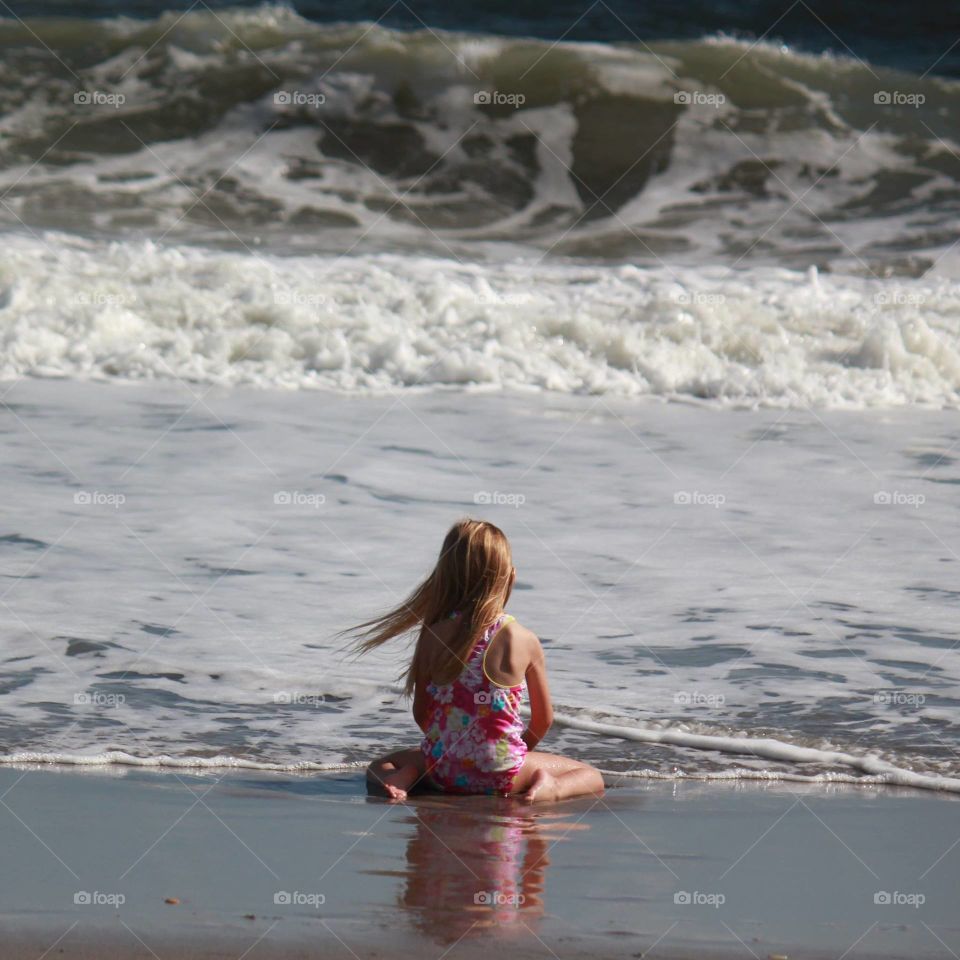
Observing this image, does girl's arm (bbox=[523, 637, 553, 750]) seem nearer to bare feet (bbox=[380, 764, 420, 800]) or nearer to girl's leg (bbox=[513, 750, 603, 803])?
girl's leg (bbox=[513, 750, 603, 803])

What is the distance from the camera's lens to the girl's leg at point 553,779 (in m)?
3.98

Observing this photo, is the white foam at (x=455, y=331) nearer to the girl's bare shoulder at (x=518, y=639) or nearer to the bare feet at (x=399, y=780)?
the girl's bare shoulder at (x=518, y=639)

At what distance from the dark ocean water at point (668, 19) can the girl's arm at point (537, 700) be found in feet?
55.8

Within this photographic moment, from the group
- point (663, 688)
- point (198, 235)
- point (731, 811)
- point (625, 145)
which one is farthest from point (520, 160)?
point (731, 811)

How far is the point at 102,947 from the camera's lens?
8.64 feet

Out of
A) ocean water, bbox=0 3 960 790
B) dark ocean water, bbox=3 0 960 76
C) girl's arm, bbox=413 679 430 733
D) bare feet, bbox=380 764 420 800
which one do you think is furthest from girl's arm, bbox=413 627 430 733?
dark ocean water, bbox=3 0 960 76

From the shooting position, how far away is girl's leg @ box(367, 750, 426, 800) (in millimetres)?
3936

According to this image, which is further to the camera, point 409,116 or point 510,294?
point 409,116

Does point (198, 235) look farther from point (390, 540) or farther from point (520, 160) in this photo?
point (390, 540)

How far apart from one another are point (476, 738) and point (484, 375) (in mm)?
6763

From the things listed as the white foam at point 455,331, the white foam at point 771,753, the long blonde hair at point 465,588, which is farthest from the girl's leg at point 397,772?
the white foam at point 455,331

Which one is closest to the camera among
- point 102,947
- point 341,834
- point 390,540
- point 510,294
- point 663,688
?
point 102,947

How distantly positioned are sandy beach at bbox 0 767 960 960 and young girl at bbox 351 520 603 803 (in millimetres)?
94

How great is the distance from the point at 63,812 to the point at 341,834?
0.69 metres
